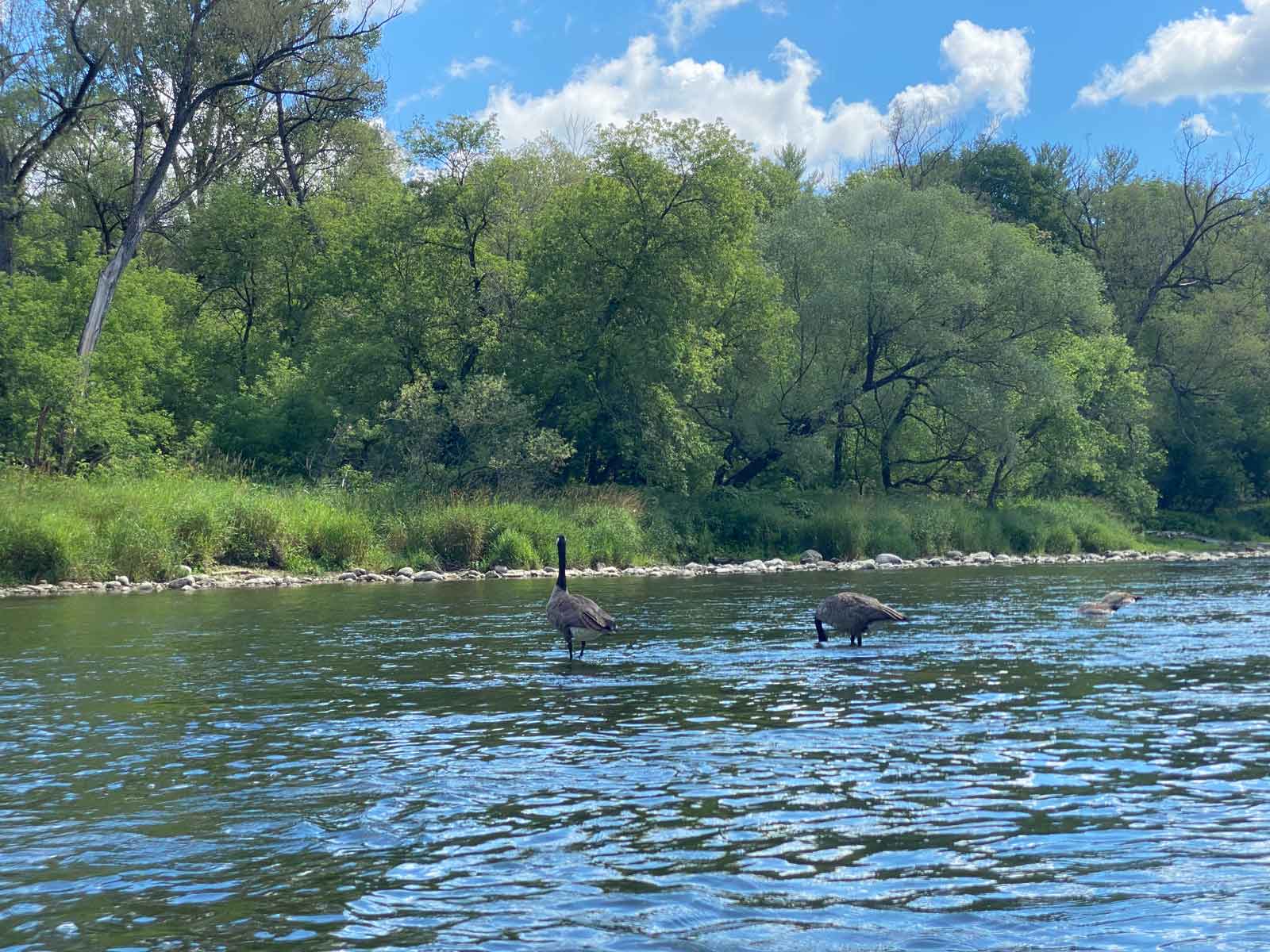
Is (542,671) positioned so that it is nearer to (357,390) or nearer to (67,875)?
(67,875)

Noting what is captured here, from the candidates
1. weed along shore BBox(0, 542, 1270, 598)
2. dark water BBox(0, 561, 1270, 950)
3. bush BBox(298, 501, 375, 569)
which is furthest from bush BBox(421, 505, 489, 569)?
dark water BBox(0, 561, 1270, 950)

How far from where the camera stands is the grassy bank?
33.0 m

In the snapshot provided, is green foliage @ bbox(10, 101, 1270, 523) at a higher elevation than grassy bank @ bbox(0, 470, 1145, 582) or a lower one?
higher

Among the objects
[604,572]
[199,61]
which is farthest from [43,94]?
[604,572]

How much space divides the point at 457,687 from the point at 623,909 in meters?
8.48

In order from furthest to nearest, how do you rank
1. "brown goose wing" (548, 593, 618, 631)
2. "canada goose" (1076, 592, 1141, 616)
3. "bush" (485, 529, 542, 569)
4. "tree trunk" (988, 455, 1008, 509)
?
"tree trunk" (988, 455, 1008, 509)
"bush" (485, 529, 542, 569)
"canada goose" (1076, 592, 1141, 616)
"brown goose wing" (548, 593, 618, 631)

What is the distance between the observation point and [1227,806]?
8695mm

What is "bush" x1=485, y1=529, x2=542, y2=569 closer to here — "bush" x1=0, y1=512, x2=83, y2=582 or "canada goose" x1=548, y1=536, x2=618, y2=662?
"bush" x1=0, y1=512, x2=83, y2=582

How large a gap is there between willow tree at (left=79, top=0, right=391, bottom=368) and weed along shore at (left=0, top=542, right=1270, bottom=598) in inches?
565

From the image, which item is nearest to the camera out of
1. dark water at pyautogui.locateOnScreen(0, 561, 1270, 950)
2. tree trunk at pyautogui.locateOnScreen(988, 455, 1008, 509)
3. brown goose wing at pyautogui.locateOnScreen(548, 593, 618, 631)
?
dark water at pyautogui.locateOnScreen(0, 561, 1270, 950)

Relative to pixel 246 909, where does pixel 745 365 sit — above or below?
above

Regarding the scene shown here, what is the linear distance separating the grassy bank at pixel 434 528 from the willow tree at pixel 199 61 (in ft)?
35.6

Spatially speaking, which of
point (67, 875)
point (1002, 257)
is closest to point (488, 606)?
point (67, 875)

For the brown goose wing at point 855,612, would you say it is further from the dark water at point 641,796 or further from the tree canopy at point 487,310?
the tree canopy at point 487,310
